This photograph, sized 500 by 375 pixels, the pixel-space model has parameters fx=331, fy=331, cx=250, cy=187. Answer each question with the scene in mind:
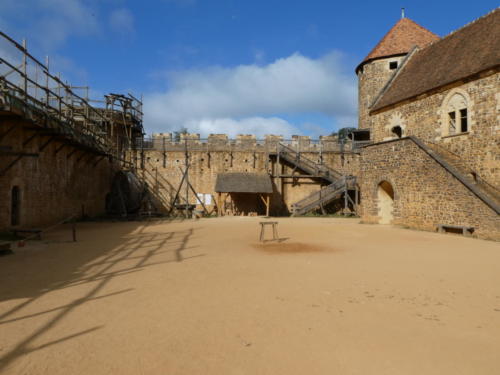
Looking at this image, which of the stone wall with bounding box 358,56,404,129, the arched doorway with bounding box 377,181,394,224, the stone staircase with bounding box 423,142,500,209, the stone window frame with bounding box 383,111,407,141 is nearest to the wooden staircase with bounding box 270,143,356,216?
the stone wall with bounding box 358,56,404,129

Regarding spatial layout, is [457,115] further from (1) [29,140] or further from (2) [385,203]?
(1) [29,140]

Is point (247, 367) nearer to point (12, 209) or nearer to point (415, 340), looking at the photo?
point (415, 340)

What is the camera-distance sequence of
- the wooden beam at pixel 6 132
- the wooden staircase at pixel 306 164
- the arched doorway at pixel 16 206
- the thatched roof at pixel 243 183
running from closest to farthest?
the wooden beam at pixel 6 132
the arched doorway at pixel 16 206
the thatched roof at pixel 243 183
the wooden staircase at pixel 306 164

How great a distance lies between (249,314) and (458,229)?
11472 millimetres

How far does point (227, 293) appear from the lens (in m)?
5.43

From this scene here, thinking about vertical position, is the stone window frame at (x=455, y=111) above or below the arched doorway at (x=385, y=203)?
above

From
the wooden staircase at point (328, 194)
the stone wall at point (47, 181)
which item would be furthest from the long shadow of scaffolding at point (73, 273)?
the wooden staircase at point (328, 194)

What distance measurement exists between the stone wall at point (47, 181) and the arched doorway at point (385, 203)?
16079 mm

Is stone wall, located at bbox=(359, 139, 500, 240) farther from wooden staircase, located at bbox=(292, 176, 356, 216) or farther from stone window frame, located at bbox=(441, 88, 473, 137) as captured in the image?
wooden staircase, located at bbox=(292, 176, 356, 216)

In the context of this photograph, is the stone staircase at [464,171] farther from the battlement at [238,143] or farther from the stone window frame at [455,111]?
the battlement at [238,143]

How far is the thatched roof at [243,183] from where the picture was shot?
2306 centimetres

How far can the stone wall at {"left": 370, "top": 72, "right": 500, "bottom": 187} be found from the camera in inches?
520

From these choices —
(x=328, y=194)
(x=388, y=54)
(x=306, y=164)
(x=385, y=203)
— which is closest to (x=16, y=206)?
(x=385, y=203)

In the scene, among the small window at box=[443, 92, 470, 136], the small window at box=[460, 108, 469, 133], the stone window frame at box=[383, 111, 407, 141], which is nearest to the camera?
the small window at box=[443, 92, 470, 136]
